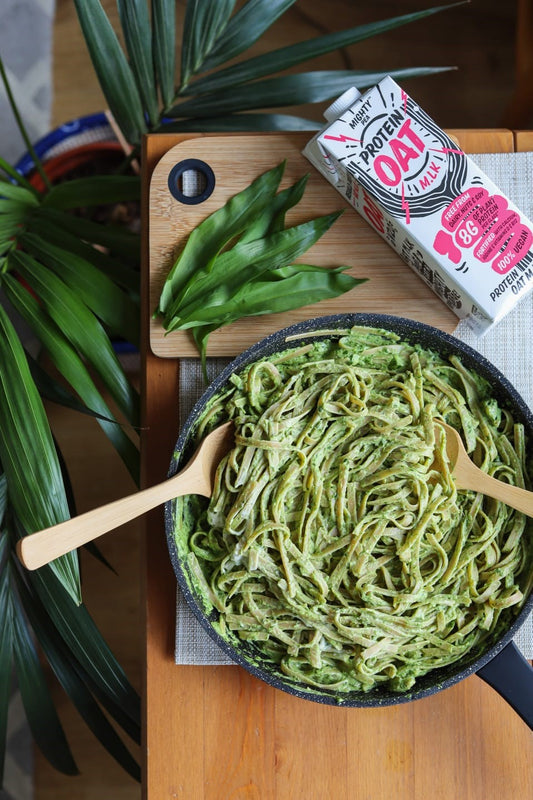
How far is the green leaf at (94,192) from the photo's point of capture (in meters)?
1.12

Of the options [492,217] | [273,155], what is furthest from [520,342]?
[273,155]

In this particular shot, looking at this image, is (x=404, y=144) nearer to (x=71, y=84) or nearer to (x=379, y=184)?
(x=379, y=184)

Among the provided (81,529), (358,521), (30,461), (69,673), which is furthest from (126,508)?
(69,673)

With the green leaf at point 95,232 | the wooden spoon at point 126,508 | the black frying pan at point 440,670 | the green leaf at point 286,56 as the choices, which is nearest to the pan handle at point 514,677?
the black frying pan at point 440,670

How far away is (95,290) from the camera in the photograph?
1019 millimetres

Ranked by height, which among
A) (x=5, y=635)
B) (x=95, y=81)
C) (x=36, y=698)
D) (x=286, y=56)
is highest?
(x=286, y=56)

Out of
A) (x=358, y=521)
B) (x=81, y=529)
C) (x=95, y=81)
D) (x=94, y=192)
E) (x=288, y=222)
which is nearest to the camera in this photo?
(x=81, y=529)

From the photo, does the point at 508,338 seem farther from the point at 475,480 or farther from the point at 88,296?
the point at 88,296

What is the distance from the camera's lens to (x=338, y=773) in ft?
3.40

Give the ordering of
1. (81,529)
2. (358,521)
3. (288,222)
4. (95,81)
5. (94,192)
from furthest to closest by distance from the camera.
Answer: (95,81), (94,192), (288,222), (358,521), (81,529)

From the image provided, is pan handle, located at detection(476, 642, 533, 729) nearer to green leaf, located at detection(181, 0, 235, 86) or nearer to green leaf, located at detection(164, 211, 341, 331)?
green leaf, located at detection(164, 211, 341, 331)

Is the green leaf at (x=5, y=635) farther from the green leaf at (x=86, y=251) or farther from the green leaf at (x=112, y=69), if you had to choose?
the green leaf at (x=112, y=69)

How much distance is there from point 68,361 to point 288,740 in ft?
→ 2.03

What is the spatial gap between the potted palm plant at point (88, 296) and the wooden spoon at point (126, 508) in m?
0.13
